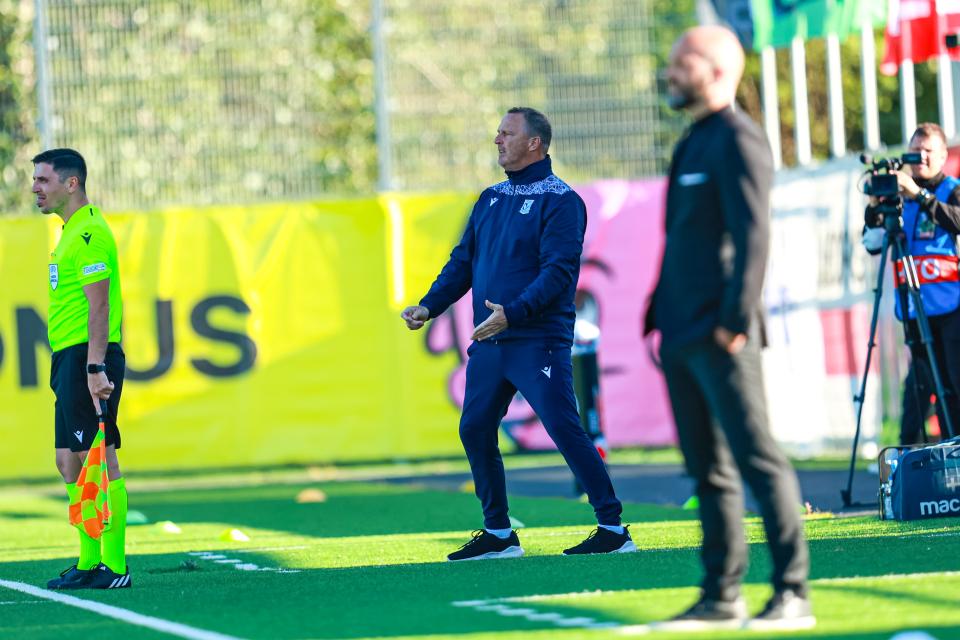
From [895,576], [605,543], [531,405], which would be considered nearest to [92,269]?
[531,405]

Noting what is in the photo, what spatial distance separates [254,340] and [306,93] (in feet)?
9.28

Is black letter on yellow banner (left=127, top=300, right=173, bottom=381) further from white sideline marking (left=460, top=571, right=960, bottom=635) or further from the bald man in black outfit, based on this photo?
the bald man in black outfit

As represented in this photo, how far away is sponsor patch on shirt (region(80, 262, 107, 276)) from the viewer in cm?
848

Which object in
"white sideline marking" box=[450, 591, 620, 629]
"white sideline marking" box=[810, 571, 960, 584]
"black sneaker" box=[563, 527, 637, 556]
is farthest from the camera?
"black sneaker" box=[563, 527, 637, 556]

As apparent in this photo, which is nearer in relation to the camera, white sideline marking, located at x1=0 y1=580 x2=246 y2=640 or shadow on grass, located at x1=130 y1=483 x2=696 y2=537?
white sideline marking, located at x1=0 y1=580 x2=246 y2=640

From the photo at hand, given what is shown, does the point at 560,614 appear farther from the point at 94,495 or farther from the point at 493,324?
the point at 94,495

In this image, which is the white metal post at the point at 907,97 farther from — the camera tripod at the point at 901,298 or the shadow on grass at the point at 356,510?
the shadow on grass at the point at 356,510

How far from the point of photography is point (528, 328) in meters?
8.85

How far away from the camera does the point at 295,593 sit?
7.69 m

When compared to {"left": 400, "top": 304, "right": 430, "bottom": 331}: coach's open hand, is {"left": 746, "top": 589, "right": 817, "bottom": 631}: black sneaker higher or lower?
lower

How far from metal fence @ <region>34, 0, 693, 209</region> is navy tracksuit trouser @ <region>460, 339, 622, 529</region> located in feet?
32.7

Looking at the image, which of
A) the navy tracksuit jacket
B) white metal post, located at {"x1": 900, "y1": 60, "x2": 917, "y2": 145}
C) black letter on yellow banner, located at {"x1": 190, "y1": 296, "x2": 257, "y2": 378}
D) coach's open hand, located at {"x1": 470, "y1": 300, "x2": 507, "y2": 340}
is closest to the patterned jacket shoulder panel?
the navy tracksuit jacket

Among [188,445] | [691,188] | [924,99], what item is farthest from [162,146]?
[924,99]

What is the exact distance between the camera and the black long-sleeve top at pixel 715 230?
228 inches
